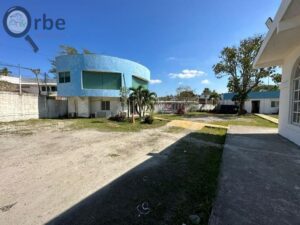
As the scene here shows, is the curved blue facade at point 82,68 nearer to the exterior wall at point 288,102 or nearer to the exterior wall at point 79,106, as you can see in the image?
the exterior wall at point 79,106

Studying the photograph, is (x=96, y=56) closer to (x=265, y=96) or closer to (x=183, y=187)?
(x=183, y=187)

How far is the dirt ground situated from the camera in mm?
2938

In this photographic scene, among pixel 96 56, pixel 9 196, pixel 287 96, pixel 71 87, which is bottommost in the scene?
pixel 9 196

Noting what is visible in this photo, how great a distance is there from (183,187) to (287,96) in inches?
Answer: 292

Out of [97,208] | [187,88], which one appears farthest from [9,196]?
[187,88]

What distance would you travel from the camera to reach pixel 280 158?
5203 millimetres

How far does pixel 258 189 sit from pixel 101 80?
17.1m

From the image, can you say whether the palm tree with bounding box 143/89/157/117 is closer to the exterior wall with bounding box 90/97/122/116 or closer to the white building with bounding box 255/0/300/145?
the exterior wall with bounding box 90/97/122/116

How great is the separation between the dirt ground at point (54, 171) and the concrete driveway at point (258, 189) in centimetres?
236

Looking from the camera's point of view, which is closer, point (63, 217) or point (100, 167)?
point (63, 217)

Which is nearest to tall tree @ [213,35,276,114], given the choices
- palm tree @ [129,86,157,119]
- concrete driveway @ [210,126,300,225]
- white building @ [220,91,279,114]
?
white building @ [220,91,279,114]

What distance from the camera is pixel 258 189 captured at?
332cm

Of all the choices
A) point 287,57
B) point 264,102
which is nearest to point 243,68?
point 264,102

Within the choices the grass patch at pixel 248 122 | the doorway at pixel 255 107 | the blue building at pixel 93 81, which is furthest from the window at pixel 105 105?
the doorway at pixel 255 107
